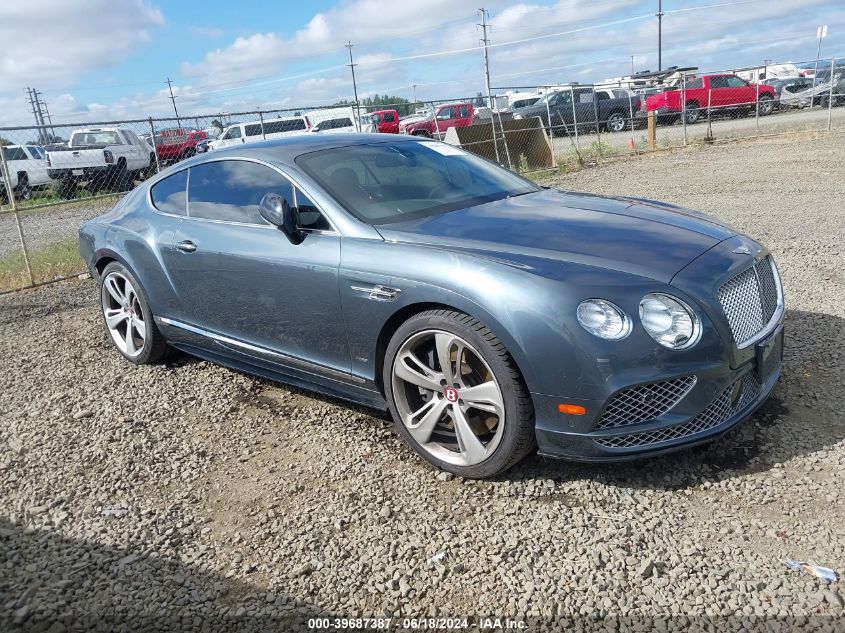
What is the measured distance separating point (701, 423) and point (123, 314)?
4049 mm

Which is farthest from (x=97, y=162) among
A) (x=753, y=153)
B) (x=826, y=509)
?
(x=826, y=509)

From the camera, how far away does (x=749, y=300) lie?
129 inches

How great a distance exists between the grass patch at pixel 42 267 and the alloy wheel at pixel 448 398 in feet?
22.5

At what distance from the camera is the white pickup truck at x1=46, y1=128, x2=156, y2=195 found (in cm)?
1791

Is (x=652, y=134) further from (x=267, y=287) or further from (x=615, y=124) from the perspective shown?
(x=267, y=287)

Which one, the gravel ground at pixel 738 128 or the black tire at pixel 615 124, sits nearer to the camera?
the gravel ground at pixel 738 128

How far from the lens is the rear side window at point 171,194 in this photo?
4.68 meters

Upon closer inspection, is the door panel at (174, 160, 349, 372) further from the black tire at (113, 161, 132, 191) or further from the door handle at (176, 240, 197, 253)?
the black tire at (113, 161, 132, 191)

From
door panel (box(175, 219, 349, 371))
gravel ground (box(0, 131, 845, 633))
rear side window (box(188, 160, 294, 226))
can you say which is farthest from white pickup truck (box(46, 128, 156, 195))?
gravel ground (box(0, 131, 845, 633))

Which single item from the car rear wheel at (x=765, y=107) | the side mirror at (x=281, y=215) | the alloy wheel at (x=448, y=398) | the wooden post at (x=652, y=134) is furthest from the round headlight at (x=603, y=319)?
the car rear wheel at (x=765, y=107)

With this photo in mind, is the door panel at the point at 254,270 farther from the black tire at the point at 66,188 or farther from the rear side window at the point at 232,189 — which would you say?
the black tire at the point at 66,188

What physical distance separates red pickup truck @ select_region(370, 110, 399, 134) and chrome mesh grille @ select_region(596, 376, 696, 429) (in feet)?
76.6

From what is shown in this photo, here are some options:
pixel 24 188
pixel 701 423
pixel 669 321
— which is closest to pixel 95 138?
pixel 24 188

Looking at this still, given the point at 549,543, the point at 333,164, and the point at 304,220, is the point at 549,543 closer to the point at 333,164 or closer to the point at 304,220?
the point at 304,220
